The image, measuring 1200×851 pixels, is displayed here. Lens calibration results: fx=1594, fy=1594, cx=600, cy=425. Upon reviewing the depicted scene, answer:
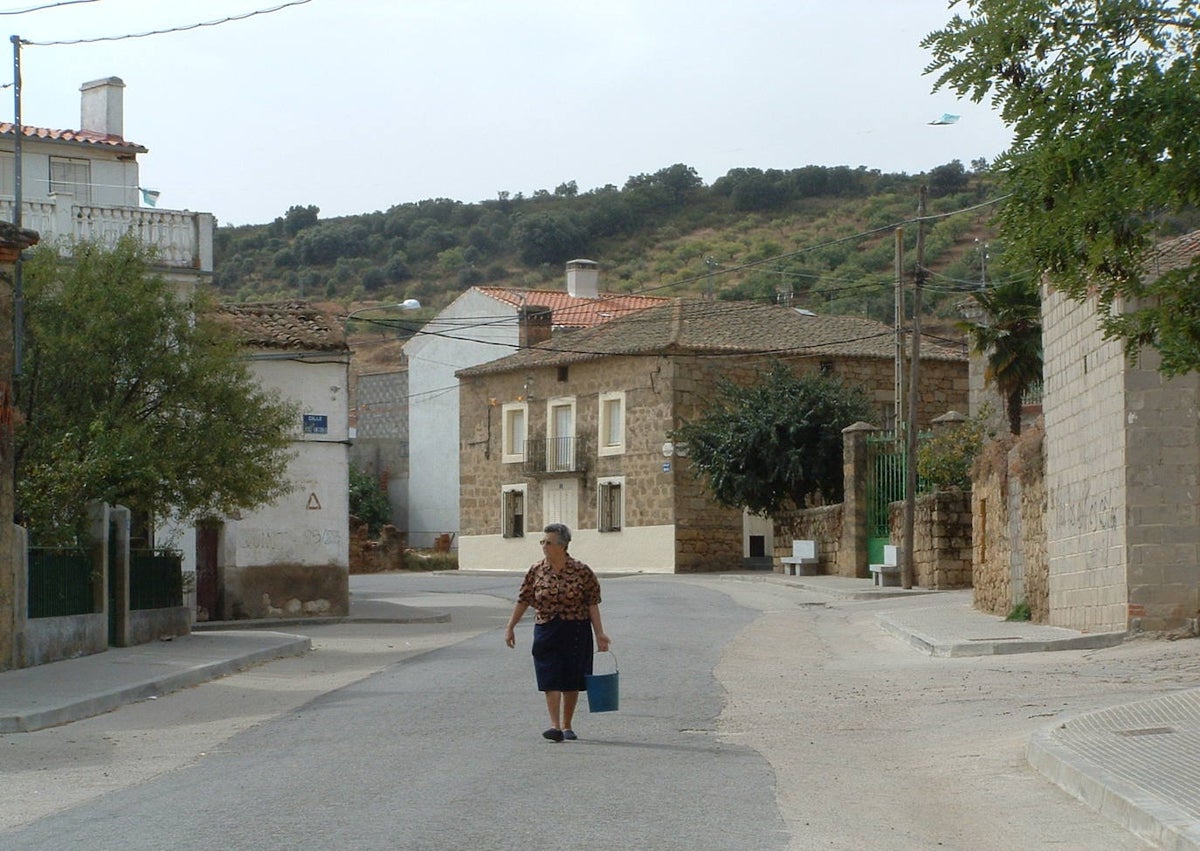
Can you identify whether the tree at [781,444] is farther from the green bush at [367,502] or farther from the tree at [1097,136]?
the tree at [1097,136]

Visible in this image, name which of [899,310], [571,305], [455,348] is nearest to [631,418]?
[571,305]

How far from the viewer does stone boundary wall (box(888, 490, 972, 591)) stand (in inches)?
1307

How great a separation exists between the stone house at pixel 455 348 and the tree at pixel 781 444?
1348 cm

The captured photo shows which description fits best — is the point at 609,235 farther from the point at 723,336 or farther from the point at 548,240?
the point at 723,336

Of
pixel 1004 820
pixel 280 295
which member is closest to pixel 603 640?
pixel 1004 820

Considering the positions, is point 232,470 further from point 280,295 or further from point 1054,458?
point 280,295

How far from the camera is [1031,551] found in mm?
23406

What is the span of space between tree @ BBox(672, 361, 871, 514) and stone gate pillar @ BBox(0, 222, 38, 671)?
2926 centimetres

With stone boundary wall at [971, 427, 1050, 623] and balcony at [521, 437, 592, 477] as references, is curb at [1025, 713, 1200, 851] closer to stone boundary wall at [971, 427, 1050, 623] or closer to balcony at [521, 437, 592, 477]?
stone boundary wall at [971, 427, 1050, 623]

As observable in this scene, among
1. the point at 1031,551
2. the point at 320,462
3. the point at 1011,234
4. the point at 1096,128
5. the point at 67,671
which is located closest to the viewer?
the point at 1096,128

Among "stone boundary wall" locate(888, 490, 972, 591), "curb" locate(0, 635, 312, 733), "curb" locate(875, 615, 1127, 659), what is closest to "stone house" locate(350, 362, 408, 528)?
"stone boundary wall" locate(888, 490, 972, 591)

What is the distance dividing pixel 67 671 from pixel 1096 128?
12900mm

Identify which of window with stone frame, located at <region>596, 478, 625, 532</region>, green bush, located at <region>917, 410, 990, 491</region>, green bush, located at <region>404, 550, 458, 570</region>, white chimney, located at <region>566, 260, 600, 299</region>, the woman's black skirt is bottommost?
green bush, located at <region>404, 550, 458, 570</region>

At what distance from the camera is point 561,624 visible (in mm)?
11500
